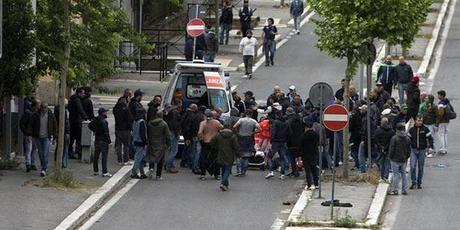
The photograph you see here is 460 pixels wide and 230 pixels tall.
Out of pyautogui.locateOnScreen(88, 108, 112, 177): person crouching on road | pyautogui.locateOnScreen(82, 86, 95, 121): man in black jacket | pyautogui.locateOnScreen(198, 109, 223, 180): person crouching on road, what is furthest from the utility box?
pyautogui.locateOnScreen(198, 109, 223, 180): person crouching on road

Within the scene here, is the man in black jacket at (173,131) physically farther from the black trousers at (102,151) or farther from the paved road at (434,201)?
the paved road at (434,201)

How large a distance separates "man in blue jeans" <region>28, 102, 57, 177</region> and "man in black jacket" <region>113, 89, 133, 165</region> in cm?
180

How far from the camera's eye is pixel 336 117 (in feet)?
86.1

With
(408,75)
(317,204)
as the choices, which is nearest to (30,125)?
(317,204)

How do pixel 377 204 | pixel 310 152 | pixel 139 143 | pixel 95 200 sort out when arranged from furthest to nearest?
pixel 139 143 < pixel 310 152 < pixel 377 204 < pixel 95 200

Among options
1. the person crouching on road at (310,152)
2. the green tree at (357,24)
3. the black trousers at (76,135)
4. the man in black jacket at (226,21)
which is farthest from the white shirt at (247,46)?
the person crouching on road at (310,152)

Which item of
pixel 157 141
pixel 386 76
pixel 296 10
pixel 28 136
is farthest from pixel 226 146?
pixel 296 10

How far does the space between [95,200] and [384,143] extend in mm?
6222

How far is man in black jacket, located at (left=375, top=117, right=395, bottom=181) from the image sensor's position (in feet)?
95.9

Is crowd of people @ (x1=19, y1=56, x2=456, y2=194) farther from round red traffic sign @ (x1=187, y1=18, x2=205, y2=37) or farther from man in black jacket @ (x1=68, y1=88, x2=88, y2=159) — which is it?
round red traffic sign @ (x1=187, y1=18, x2=205, y2=37)

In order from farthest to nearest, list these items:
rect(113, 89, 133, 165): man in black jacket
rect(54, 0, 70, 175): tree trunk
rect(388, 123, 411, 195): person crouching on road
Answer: rect(113, 89, 133, 165): man in black jacket → rect(388, 123, 411, 195): person crouching on road → rect(54, 0, 70, 175): tree trunk

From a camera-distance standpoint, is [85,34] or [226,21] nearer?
[85,34]

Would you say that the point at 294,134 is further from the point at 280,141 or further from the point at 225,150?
the point at 225,150

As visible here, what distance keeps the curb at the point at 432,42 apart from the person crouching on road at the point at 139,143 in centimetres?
1772
